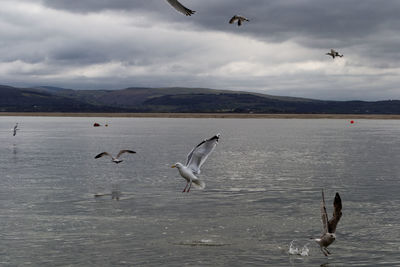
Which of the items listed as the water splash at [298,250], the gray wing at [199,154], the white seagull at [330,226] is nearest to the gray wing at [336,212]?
the white seagull at [330,226]

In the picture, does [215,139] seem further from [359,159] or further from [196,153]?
[359,159]

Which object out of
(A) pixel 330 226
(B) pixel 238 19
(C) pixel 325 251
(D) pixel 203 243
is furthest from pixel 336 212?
(B) pixel 238 19

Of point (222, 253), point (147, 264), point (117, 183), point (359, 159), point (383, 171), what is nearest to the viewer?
point (147, 264)

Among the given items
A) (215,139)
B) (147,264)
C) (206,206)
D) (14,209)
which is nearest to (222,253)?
(147,264)

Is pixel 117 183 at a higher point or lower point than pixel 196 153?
lower

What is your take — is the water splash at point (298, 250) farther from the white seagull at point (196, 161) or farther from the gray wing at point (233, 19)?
the gray wing at point (233, 19)

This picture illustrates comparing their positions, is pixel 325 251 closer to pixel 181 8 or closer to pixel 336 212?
pixel 336 212

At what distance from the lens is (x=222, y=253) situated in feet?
54.9

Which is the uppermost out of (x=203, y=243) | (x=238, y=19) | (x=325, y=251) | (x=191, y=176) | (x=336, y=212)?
(x=238, y=19)

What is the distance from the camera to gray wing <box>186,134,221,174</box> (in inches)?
730

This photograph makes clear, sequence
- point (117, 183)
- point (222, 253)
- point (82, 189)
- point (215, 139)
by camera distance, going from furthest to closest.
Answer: point (117, 183) → point (82, 189) → point (215, 139) → point (222, 253)

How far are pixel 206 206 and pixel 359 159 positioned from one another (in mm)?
26016

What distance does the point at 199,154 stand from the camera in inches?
749

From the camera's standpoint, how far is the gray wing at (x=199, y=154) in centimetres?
1855
